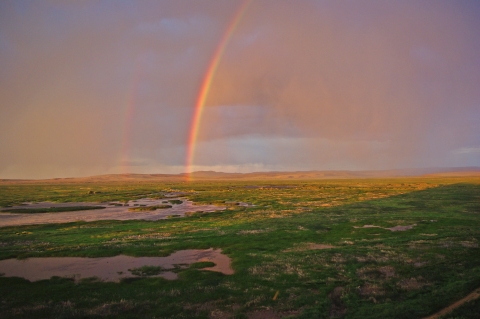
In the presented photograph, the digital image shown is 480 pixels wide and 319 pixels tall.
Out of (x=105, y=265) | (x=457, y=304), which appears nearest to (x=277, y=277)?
(x=457, y=304)

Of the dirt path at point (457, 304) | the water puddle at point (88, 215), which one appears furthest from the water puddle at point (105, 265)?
the water puddle at point (88, 215)

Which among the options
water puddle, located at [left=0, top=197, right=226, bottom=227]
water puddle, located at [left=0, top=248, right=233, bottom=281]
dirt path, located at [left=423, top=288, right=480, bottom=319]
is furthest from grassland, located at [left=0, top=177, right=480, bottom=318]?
water puddle, located at [left=0, top=197, right=226, bottom=227]

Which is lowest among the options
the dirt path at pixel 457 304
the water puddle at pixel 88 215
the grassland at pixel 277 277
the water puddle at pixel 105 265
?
the water puddle at pixel 88 215

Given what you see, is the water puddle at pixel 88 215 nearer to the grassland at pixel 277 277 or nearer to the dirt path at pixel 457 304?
the grassland at pixel 277 277

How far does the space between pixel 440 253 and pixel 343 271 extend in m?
10.2

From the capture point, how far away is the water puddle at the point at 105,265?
2431 centimetres

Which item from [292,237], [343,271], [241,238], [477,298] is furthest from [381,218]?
[477,298]

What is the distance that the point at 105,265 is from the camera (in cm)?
2709

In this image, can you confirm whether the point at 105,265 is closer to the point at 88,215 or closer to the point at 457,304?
the point at 457,304

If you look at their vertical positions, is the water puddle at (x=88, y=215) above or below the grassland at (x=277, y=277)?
below

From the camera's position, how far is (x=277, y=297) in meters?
18.6

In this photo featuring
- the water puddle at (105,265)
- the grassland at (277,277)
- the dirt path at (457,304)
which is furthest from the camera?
the water puddle at (105,265)

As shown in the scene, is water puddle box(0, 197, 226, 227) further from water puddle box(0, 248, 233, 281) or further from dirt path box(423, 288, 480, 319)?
dirt path box(423, 288, 480, 319)

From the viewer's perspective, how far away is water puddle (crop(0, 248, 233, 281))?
24312mm
